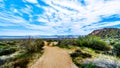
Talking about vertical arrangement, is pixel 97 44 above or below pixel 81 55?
above

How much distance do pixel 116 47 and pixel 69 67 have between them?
1275cm

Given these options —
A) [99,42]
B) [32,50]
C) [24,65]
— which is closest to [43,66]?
Result: [24,65]

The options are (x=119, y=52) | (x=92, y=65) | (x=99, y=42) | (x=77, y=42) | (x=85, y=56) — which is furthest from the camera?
(x=77, y=42)

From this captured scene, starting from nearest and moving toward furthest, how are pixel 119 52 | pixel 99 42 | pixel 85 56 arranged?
1. pixel 85 56
2. pixel 119 52
3. pixel 99 42

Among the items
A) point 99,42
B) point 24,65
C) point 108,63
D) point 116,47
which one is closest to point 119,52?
point 116,47

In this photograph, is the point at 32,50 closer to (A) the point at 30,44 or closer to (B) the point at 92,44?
(A) the point at 30,44

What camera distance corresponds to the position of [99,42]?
111ft

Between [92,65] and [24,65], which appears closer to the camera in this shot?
[92,65]

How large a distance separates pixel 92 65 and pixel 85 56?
493 centimetres

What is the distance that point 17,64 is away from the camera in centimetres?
1792

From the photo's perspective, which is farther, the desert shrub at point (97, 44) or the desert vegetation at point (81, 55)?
the desert shrub at point (97, 44)

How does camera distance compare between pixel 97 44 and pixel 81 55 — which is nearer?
pixel 81 55

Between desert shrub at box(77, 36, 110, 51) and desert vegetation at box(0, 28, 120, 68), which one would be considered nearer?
desert vegetation at box(0, 28, 120, 68)

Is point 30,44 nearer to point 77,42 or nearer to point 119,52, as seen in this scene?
point 119,52
